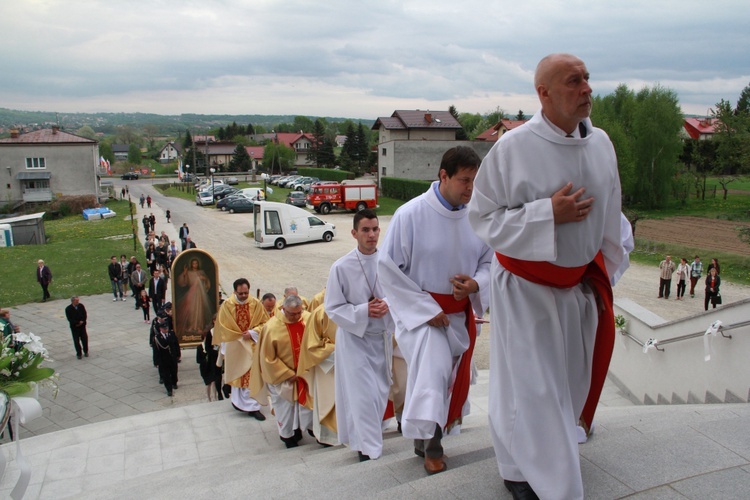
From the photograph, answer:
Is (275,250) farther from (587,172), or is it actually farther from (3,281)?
(587,172)

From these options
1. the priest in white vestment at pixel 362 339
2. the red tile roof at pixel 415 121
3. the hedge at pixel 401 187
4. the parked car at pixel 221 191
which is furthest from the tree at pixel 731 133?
the parked car at pixel 221 191

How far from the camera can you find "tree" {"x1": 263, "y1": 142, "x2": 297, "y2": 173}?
3529 inches

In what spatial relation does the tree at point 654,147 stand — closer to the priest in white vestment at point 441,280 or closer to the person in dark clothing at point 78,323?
the person in dark clothing at point 78,323

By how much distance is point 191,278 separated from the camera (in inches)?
515

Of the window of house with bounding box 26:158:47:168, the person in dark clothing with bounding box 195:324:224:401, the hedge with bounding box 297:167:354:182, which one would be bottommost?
the hedge with bounding box 297:167:354:182

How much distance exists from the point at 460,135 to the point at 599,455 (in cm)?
7827

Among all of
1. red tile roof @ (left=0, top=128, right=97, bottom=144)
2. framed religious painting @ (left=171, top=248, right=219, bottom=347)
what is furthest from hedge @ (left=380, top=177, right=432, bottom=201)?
framed religious painting @ (left=171, top=248, right=219, bottom=347)

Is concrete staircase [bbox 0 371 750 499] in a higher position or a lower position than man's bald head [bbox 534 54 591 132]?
lower

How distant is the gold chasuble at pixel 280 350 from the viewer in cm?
672

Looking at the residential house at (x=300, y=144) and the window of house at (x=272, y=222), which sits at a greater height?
the residential house at (x=300, y=144)

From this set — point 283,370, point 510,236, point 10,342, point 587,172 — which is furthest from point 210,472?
point 587,172

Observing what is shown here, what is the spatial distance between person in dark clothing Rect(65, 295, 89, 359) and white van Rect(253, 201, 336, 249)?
1671 centimetres

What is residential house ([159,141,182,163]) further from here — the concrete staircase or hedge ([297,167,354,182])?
the concrete staircase

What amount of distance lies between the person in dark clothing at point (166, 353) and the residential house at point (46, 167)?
2042 inches
